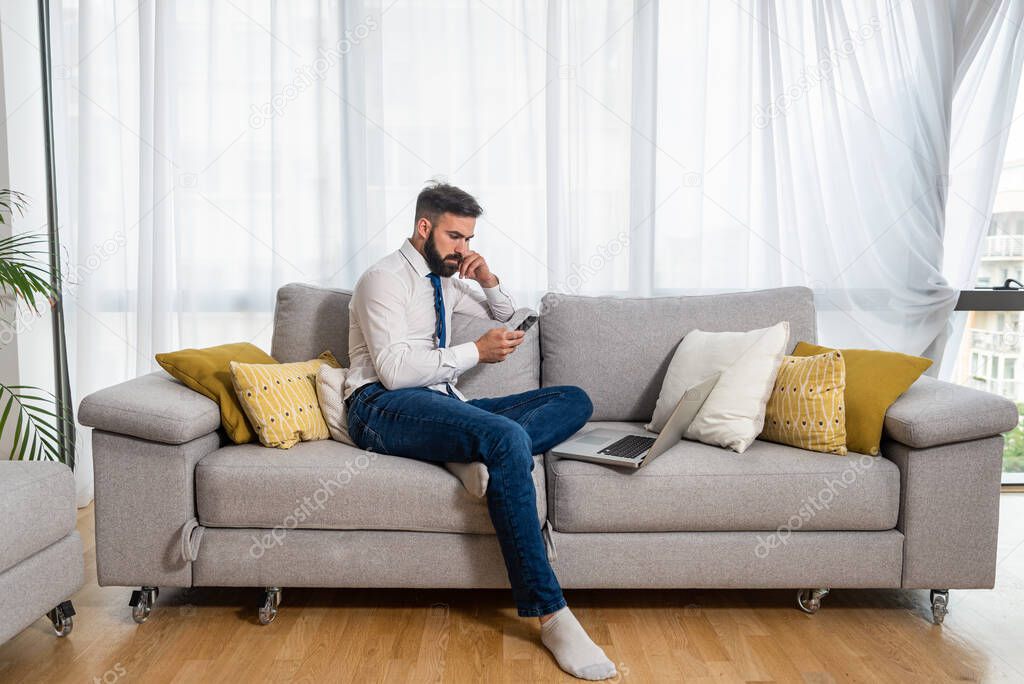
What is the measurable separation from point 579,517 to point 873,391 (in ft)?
2.86

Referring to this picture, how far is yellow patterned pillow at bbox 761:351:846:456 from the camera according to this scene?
2129mm

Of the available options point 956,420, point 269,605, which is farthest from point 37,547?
point 956,420

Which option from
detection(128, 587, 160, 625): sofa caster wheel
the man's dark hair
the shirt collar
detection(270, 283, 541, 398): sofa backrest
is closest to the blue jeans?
detection(270, 283, 541, 398): sofa backrest

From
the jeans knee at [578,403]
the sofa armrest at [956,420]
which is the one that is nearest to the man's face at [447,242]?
the jeans knee at [578,403]

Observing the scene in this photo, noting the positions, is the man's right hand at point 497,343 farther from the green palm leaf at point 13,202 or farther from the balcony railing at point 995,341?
the balcony railing at point 995,341

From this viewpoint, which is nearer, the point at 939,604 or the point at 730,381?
the point at 939,604

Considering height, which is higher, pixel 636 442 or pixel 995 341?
pixel 995 341

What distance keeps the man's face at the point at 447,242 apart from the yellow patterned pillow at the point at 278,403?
52cm

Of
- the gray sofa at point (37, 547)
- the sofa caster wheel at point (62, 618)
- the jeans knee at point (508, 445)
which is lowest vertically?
the sofa caster wheel at point (62, 618)

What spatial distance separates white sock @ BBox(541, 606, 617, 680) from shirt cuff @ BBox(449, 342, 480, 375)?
28.4 inches

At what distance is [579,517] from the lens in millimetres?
2027

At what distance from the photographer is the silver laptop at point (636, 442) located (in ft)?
6.49

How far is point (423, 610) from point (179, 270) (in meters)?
1.74

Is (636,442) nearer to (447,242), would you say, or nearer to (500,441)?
(500,441)
